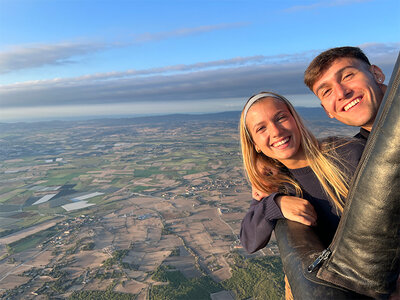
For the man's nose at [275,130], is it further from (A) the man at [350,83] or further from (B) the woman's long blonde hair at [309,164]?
(A) the man at [350,83]

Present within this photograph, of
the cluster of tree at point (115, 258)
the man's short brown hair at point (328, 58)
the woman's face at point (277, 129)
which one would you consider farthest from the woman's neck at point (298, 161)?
the cluster of tree at point (115, 258)

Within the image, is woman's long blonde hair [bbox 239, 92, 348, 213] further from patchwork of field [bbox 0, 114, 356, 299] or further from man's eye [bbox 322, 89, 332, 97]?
patchwork of field [bbox 0, 114, 356, 299]

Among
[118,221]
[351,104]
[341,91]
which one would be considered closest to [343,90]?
[341,91]

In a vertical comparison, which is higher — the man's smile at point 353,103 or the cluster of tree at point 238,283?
the man's smile at point 353,103

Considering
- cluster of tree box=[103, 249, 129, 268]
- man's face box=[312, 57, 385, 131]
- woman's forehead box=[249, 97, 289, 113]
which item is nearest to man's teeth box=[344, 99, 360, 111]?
man's face box=[312, 57, 385, 131]

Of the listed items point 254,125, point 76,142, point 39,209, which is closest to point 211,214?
point 39,209

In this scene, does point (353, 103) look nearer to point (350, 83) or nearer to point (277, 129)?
point (350, 83)

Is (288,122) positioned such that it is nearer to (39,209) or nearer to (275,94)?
(275,94)

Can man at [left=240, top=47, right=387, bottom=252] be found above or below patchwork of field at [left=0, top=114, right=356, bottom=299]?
above
